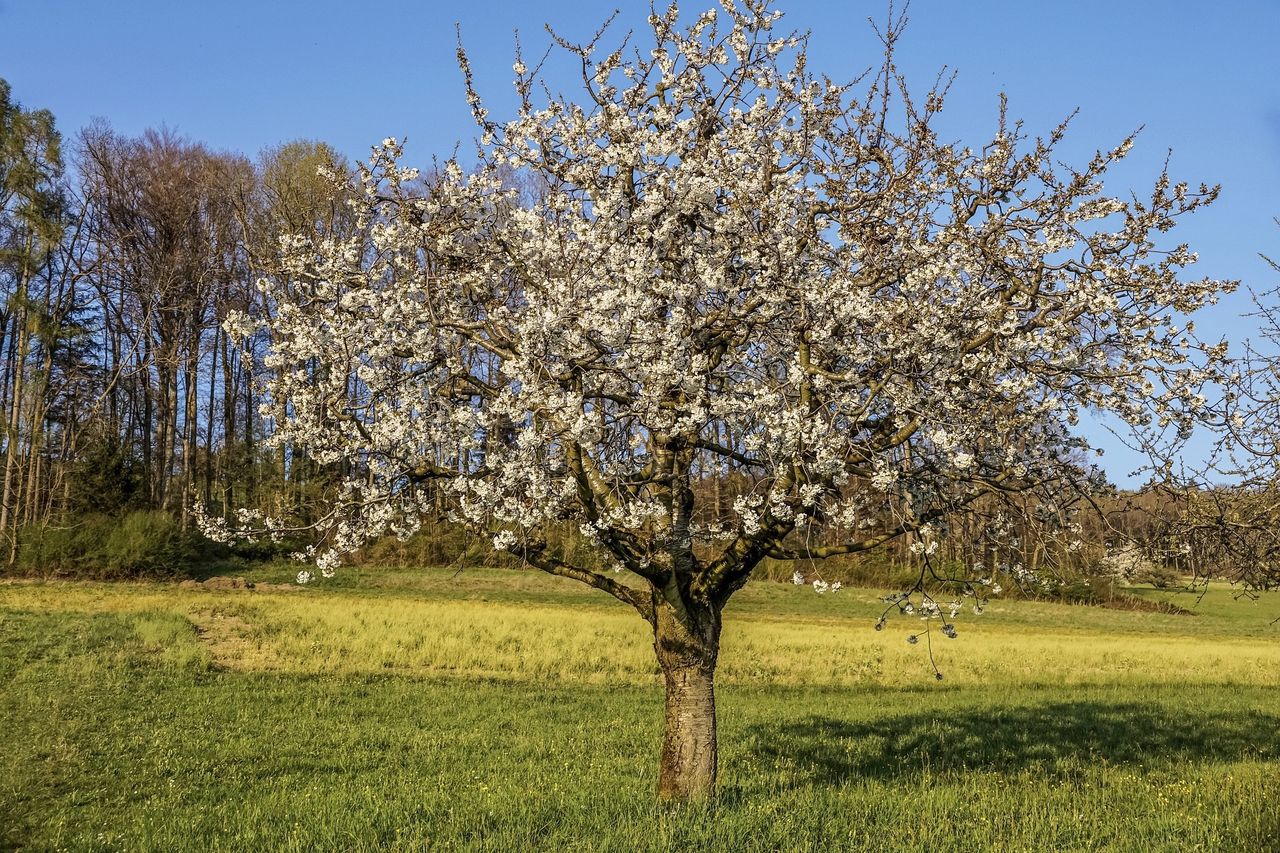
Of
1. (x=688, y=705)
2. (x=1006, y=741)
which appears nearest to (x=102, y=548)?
(x=1006, y=741)

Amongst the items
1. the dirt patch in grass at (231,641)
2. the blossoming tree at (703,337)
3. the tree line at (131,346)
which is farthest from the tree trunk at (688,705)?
the tree line at (131,346)

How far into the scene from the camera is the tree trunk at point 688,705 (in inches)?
345

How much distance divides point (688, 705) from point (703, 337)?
11.6 feet

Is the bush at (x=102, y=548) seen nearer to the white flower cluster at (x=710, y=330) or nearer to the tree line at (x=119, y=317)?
the tree line at (x=119, y=317)

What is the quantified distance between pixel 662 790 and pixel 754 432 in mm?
3578

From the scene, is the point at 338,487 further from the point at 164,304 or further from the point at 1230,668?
the point at 164,304

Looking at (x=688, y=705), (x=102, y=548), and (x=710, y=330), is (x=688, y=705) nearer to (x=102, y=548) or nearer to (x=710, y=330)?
(x=710, y=330)

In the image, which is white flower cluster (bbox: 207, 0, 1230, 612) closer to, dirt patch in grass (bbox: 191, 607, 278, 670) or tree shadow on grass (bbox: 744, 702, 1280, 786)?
tree shadow on grass (bbox: 744, 702, 1280, 786)

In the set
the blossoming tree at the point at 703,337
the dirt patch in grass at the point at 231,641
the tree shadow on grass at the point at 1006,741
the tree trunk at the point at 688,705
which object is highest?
the blossoming tree at the point at 703,337

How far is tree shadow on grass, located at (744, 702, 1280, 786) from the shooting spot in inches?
478

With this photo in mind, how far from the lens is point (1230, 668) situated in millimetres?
27844

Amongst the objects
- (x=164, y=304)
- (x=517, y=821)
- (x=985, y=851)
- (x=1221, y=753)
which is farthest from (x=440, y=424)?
(x=164, y=304)

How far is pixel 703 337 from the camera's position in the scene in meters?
8.54

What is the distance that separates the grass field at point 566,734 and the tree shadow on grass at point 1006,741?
0.09 m
